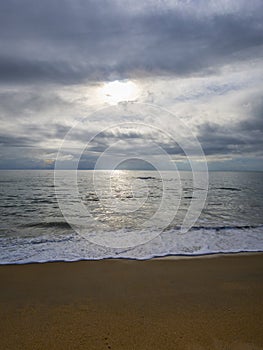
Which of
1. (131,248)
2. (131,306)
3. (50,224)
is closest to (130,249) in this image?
(131,248)

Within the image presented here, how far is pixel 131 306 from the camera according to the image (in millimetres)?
4352

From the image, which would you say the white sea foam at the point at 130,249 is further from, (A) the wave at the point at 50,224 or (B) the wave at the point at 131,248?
(A) the wave at the point at 50,224

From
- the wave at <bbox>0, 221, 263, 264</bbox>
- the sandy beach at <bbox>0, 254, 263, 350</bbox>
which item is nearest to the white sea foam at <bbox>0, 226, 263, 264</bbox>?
the wave at <bbox>0, 221, 263, 264</bbox>

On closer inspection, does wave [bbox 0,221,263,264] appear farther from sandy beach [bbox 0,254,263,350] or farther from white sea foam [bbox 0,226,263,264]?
sandy beach [bbox 0,254,263,350]

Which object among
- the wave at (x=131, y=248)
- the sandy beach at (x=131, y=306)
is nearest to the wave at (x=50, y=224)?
the wave at (x=131, y=248)

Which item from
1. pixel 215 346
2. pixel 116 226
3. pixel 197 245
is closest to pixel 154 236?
pixel 197 245

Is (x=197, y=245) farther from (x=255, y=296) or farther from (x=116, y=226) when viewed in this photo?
Answer: (x=116, y=226)

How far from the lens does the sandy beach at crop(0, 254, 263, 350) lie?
345cm

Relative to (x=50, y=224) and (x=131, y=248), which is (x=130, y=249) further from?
(x=50, y=224)

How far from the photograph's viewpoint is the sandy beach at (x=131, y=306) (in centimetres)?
345

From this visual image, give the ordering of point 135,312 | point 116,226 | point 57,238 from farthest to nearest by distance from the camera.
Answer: point 116,226 → point 57,238 → point 135,312

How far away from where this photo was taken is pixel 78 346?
10.9ft

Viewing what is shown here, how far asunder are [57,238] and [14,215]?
6945mm

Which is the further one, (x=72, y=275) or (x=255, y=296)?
(x=72, y=275)
